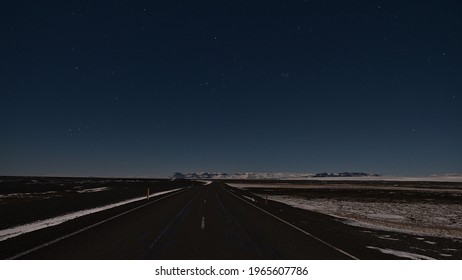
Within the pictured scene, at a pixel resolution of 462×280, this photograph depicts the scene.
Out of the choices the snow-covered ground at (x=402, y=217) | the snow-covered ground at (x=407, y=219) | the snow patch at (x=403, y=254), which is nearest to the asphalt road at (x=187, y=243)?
the snow patch at (x=403, y=254)

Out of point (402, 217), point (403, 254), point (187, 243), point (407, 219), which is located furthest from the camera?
point (402, 217)

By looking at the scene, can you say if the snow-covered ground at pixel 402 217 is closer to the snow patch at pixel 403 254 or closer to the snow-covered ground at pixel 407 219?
the snow-covered ground at pixel 407 219

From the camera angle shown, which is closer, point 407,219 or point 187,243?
point 187,243

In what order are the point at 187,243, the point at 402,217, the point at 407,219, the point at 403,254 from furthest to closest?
the point at 402,217 → the point at 407,219 → the point at 187,243 → the point at 403,254

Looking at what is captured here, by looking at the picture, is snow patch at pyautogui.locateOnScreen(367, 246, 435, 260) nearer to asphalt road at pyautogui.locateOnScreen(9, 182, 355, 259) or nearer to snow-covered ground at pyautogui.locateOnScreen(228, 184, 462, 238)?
asphalt road at pyautogui.locateOnScreen(9, 182, 355, 259)

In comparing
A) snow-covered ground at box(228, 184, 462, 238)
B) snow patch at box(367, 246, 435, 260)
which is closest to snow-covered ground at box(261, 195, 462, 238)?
snow-covered ground at box(228, 184, 462, 238)

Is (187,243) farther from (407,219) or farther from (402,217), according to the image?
(402,217)

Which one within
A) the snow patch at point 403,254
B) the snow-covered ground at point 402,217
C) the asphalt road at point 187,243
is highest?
the asphalt road at point 187,243

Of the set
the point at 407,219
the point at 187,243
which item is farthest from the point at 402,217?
the point at 187,243

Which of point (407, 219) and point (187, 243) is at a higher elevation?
point (187, 243)
